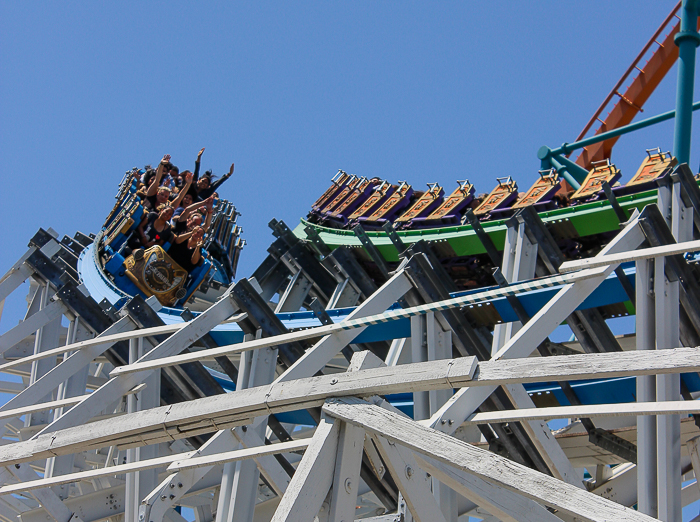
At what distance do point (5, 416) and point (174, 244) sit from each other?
7.22m

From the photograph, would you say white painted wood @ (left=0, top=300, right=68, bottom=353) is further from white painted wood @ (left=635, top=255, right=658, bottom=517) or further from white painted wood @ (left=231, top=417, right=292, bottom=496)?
white painted wood @ (left=635, top=255, right=658, bottom=517)

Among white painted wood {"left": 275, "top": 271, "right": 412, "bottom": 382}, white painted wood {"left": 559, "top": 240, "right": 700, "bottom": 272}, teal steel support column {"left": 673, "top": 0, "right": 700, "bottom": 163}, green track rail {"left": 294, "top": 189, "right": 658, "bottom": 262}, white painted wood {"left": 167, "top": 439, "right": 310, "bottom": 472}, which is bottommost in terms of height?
white painted wood {"left": 167, "top": 439, "right": 310, "bottom": 472}

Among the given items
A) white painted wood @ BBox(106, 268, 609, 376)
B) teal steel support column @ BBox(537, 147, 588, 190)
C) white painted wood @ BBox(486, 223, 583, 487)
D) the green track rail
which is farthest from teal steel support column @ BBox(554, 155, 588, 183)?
white painted wood @ BBox(106, 268, 609, 376)

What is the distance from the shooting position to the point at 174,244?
13.0 m

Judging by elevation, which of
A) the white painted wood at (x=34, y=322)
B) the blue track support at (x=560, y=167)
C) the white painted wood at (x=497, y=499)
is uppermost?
the blue track support at (x=560, y=167)

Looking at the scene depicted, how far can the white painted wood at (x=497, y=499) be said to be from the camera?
2871 millimetres

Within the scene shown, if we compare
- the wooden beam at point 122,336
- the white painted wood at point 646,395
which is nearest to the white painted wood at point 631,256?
the white painted wood at point 646,395

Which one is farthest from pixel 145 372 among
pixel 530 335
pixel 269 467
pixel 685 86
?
pixel 685 86

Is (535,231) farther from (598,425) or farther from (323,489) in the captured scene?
(323,489)

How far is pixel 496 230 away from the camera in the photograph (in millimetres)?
10750

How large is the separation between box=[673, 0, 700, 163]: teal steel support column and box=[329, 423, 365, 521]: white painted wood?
907 cm

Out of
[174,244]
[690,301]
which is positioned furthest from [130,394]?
[174,244]

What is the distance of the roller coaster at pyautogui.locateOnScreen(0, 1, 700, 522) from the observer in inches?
124

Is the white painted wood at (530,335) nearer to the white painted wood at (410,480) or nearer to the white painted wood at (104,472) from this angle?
the white painted wood at (410,480)
